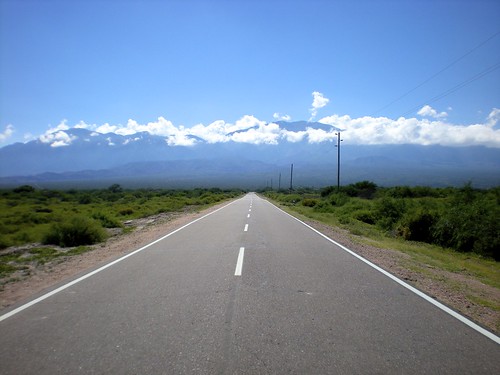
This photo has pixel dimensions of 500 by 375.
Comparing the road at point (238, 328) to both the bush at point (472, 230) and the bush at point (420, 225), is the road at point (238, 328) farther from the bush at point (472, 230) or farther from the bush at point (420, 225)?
the bush at point (420, 225)

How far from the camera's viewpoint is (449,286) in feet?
23.8

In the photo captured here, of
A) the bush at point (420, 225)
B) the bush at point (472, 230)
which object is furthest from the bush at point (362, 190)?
the bush at point (472, 230)

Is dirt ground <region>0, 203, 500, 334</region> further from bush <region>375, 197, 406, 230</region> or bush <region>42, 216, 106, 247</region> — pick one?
bush <region>375, 197, 406, 230</region>

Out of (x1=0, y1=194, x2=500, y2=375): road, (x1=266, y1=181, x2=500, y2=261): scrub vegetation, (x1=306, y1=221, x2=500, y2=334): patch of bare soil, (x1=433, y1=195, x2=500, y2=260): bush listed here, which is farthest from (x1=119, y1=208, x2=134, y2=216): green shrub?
(x1=433, y1=195, x2=500, y2=260): bush

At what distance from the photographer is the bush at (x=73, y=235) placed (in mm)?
12812

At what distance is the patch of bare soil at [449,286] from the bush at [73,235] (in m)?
9.71

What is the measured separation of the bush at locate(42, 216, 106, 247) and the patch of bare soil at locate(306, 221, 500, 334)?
31.9 feet

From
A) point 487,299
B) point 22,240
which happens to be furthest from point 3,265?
point 487,299

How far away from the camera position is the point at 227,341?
4113 mm

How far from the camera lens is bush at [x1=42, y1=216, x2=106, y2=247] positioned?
12.8 m

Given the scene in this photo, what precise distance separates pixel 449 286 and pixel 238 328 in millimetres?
5129

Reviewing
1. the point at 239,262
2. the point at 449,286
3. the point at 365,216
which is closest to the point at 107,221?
the point at 239,262

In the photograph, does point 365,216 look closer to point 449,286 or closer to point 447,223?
point 447,223

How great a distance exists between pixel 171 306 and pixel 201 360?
5.98 ft
